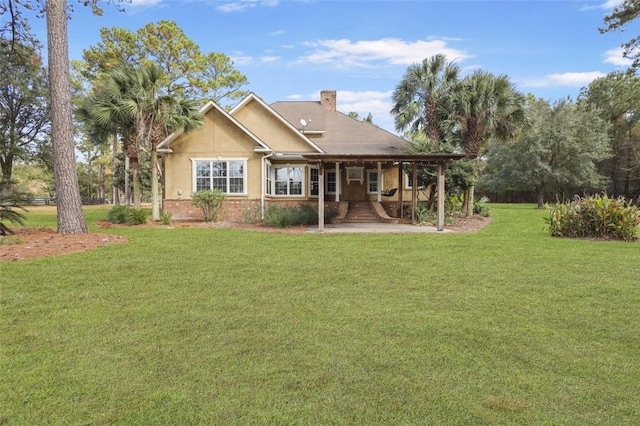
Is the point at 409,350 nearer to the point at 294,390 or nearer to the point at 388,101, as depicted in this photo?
the point at 294,390

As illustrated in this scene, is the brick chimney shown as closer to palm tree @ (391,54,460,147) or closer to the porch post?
palm tree @ (391,54,460,147)

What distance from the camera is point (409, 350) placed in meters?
3.92

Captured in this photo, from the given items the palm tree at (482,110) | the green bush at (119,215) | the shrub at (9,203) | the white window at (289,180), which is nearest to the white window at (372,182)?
the white window at (289,180)

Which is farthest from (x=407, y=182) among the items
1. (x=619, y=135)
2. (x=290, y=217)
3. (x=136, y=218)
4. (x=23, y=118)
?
(x=619, y=135)

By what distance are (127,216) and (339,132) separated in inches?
471

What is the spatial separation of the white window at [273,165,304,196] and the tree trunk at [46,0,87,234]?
1031 centimetres

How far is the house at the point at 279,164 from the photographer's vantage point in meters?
18.2

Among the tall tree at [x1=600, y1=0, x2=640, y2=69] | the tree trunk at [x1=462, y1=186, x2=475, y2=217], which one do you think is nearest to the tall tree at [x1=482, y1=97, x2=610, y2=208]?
the tree trunk at [x1=462, y1=186, x2=475, y2=217]

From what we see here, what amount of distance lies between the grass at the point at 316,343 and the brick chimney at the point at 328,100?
1839cm

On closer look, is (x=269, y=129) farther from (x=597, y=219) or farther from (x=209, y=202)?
(x=597, y=219)

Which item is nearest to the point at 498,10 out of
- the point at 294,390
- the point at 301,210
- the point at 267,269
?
the point at 301,210

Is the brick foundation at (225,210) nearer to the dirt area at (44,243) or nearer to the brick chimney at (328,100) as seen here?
the dirt area at (44,243)

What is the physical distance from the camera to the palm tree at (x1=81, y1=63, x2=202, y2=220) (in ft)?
52.2

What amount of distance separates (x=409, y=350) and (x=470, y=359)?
56cm
